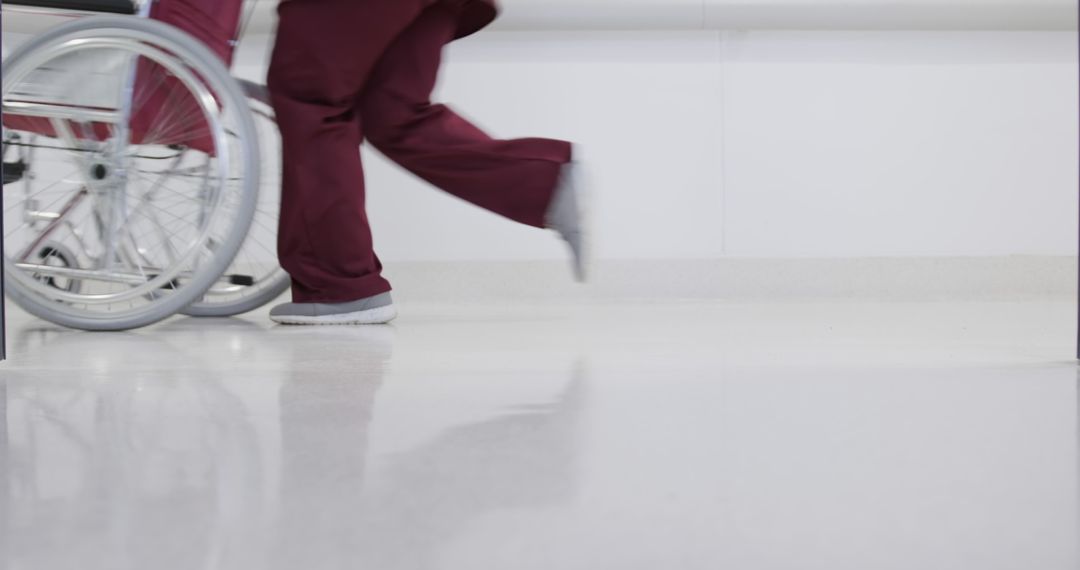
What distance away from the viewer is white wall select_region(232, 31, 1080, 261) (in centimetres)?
272

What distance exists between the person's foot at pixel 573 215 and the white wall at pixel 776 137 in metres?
0.90

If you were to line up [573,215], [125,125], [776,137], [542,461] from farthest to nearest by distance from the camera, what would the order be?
[776,137] → [573,215] → [125,125] → [542,461]

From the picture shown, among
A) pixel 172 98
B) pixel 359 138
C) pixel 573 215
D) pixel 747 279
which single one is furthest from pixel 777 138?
pixel 172 98

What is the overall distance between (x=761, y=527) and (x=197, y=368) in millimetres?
816

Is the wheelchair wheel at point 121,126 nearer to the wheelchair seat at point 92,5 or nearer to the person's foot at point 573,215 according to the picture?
the wheelchair seat at point 92,5

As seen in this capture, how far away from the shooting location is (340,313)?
6.24 feet

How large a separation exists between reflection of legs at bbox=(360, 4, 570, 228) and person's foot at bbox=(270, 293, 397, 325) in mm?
225

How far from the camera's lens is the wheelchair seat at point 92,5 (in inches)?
69.8

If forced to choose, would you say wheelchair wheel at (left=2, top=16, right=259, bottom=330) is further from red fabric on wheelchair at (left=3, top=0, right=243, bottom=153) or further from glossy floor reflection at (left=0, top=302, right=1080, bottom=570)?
glossy floor reflection at (left=0, top=302, right=1080, bottom=570)

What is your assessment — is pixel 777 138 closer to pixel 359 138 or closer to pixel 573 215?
pixel 573 215

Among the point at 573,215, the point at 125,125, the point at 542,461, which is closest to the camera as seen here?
the point at 542,461

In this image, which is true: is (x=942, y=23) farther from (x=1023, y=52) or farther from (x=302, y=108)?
(x=302, y=108)

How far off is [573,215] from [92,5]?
2.64ft

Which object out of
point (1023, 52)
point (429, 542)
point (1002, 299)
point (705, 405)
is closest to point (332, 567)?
point (429, 542)
